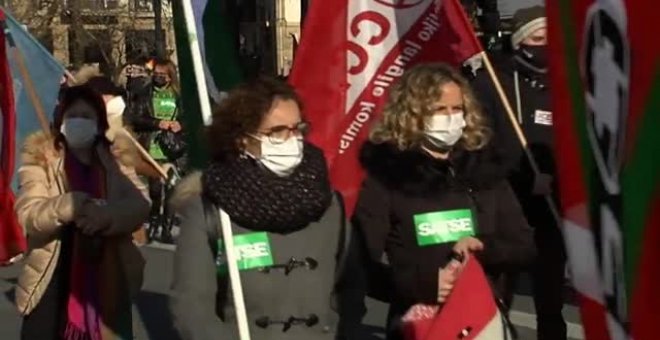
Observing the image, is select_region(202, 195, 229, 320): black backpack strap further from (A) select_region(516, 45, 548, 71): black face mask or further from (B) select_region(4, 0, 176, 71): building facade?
(B) select_region(4, 0, 176, 71): building facade

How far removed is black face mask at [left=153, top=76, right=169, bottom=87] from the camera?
15195mm

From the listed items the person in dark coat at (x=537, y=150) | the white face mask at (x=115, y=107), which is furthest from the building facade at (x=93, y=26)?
the person in dark coat at (x=537, y=150)

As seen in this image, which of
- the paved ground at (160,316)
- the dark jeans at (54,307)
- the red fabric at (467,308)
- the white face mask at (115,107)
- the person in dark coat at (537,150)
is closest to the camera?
the red fabric at (467,308)

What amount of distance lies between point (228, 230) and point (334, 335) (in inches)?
18.6

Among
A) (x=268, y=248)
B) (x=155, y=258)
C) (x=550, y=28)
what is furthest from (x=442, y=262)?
(x=155, y=258)

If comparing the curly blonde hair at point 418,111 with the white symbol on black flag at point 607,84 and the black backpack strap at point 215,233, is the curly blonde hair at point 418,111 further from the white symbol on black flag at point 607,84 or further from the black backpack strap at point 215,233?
the white symbol on black flag at point 607,84

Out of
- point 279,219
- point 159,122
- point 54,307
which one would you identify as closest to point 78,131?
point 54,307

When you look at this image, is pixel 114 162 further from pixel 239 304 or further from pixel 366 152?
pixel 239 304

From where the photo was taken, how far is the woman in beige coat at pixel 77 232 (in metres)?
5.50

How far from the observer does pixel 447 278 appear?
4.33 meters

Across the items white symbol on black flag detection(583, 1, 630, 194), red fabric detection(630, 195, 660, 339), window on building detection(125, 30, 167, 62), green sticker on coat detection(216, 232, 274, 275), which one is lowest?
window on building detection(125, 30, 167, 62)

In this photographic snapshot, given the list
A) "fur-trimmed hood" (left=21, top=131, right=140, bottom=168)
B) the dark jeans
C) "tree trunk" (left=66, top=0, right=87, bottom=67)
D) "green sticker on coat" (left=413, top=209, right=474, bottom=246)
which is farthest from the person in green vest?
"tree trunk" (left=66, top=0, right=87, bottom=67)

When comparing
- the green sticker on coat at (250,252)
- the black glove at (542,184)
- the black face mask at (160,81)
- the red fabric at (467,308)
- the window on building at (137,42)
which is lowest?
the window on building at (137,42)

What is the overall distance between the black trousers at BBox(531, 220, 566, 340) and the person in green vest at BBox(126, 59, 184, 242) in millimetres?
8029
